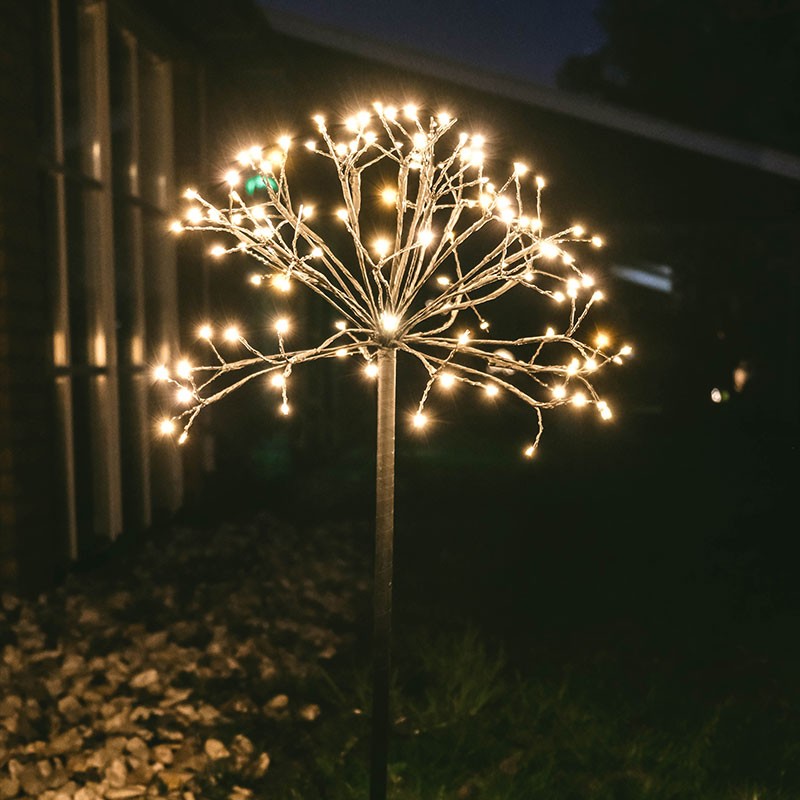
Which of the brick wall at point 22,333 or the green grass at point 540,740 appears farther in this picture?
the brick wall at point 22,333

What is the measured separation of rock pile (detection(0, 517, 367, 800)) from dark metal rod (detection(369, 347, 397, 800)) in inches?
28.7

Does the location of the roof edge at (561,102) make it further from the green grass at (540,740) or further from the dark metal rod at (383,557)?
the dark metal rod at (383,557)

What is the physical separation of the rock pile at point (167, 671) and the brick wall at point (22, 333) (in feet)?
1.02

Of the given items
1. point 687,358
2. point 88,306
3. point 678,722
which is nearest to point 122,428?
point 88,306

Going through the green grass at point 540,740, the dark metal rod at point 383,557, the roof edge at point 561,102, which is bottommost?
the green grass at point 540,740

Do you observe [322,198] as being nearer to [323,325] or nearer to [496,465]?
[323,325]

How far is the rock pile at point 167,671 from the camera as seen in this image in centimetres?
330

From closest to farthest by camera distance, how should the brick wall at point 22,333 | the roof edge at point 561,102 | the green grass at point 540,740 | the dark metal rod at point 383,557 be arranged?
the dark metal rod at point 383,557 < the green grass at point 540,740 < the brick wall at point 22,333 < the roof edge at point 561,102

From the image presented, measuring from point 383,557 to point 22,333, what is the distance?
3.00m

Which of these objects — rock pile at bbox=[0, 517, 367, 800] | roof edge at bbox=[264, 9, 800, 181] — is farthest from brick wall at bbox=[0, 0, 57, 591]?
roof edge at bbox=[264, 9, 800, 181]

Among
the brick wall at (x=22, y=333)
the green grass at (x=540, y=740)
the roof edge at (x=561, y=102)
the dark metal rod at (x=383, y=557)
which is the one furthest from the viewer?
the roof edge at (x=561, y=102)

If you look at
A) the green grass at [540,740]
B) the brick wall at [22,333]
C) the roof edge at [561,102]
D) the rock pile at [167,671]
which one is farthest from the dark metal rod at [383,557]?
the roof edge at [561,102]

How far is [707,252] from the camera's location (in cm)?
1590

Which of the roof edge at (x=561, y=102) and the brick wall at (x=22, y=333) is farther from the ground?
the roof edge at (x=561, y=102)
